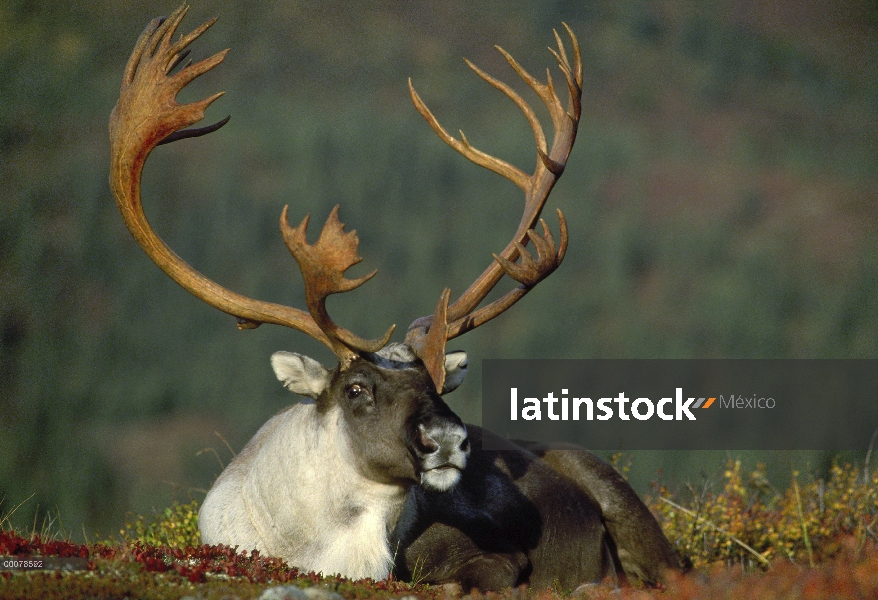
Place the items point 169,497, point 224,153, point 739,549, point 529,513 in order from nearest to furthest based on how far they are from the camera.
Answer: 1. point 529,513
2. point 739,549
3. point 169,497
4. point 224,153

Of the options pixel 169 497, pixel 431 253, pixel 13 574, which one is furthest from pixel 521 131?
pixel 13 574

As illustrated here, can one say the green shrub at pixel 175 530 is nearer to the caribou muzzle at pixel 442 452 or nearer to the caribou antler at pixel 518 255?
the caribou antler at pixel 518 255

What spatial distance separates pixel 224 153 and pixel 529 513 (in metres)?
6.10

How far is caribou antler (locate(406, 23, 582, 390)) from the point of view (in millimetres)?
6285

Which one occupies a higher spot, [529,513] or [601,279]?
[601,279]

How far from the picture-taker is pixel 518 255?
717 cm

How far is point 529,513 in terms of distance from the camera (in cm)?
735

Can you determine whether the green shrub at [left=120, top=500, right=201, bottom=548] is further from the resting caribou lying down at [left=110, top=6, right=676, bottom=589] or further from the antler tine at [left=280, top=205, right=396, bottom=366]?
the antler tine at [left=280, top=205, right=396, bottom=366]

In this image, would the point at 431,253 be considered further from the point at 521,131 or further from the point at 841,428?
the point at 841,428

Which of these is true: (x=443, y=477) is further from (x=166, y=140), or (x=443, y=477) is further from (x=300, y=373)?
(x=166, y=140)

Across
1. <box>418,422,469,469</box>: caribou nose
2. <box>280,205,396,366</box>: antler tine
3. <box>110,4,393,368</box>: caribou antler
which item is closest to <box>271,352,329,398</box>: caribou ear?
<box>110,4,393,368</box>: caribou antler

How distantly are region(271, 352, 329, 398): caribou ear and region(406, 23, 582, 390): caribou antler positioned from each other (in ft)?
1.82

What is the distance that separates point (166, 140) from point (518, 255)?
2.23 metres

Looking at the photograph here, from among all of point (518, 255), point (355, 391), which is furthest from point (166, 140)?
point (518, 255)
